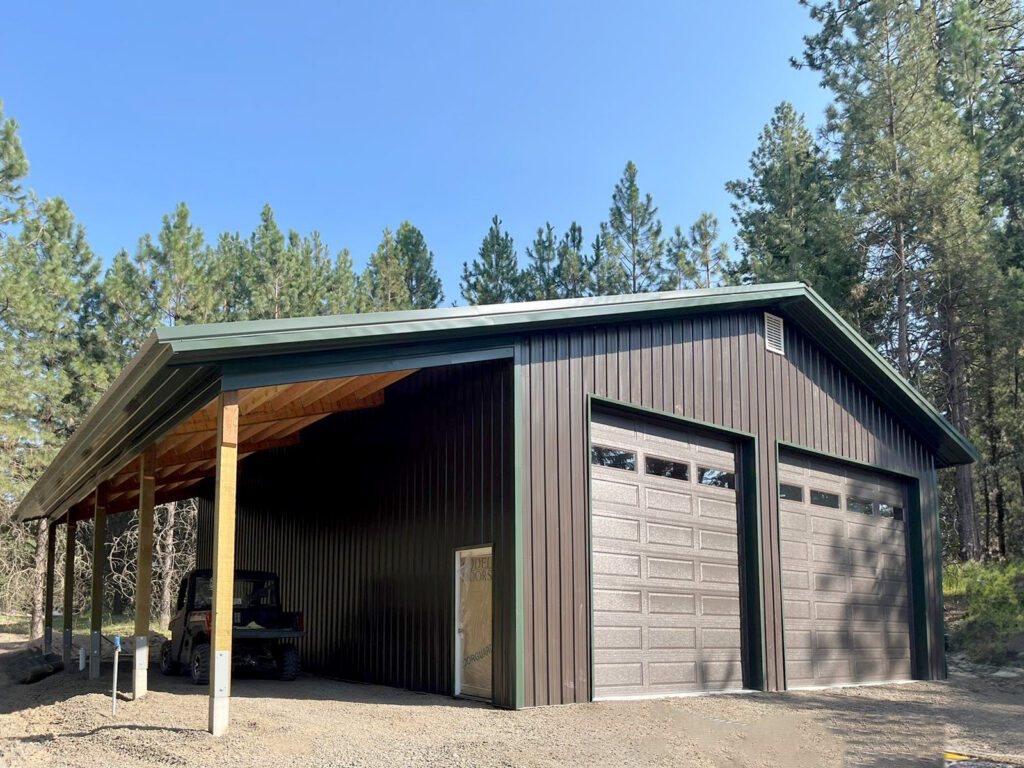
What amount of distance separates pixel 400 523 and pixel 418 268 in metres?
24.3

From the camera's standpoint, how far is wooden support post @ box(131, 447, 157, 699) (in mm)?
10312

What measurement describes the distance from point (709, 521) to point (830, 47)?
1872 cm

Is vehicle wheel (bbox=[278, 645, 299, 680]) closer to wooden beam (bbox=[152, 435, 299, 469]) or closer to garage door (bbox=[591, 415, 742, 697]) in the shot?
wooden beam (bbox=[152, 435, 299, 469])

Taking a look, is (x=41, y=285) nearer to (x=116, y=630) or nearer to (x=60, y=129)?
(x=60, y=129)

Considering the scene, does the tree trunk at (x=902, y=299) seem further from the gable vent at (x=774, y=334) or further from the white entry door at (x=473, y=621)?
the white entry door at (x=473, y=621)

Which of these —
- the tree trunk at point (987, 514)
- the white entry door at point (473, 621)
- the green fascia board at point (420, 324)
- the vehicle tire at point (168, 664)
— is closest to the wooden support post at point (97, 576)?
the vehicle tire at point (168, 664)

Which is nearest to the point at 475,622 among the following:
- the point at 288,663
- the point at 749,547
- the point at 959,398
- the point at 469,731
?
the point at 469,731

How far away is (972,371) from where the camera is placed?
26.9 m

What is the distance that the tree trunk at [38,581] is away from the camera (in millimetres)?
26203

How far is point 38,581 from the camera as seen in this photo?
26359 mm

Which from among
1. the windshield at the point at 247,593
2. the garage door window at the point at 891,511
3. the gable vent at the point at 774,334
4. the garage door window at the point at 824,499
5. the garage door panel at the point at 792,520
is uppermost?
the gable vent at the point at 774,334

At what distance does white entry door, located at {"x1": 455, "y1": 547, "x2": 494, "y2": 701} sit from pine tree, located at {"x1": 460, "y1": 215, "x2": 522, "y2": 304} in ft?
69.6

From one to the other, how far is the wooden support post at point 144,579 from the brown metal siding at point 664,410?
4.42 m

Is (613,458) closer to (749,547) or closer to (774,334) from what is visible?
(749,547)
